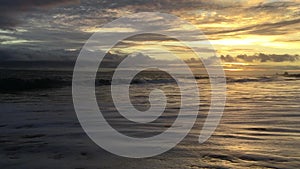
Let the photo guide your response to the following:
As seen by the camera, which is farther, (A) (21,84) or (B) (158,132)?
(A) (21,84)

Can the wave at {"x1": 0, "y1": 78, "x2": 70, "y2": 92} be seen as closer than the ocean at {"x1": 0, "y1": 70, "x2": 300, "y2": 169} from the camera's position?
No

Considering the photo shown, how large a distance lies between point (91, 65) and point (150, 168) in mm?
53213

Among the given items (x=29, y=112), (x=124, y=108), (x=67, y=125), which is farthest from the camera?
(x=124, y=108)

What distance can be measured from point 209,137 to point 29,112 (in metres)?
6.49

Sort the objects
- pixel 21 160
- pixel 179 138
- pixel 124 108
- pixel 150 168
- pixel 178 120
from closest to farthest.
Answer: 1. pixel 150 168
2. pixel 21 160
3. pixel 179 138
4. pixel 178 120
5. pixel 124 108

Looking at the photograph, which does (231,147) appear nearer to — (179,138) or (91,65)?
(179,138)

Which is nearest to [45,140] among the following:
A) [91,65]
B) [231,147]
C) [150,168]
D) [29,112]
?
[150,168]

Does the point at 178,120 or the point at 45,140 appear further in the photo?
the point at 178,120

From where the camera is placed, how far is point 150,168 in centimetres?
584

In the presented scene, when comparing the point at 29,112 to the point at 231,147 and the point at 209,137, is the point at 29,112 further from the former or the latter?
the point at 231,147

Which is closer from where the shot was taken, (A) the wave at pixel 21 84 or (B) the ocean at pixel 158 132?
(B) the ocean at pixel 158 132

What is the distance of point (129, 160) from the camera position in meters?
6.33

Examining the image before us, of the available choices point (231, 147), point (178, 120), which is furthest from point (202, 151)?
point (178, 120)

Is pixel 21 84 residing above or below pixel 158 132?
above
